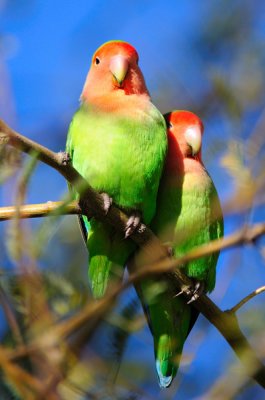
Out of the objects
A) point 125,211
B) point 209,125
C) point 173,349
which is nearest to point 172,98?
point 209,125

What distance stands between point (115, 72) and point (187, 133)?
0.55m

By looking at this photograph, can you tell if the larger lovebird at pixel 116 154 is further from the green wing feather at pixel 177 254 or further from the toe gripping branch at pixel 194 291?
the toe gripping branch at pixel 194 291

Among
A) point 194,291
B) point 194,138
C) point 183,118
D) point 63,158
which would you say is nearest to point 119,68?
point 183,118

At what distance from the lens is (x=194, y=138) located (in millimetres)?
3695

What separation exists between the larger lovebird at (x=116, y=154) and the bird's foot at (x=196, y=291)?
1.31ft

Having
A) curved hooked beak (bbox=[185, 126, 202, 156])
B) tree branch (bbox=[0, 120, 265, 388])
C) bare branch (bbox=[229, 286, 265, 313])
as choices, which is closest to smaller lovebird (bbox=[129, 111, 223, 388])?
curved hooked beak (bbox=[185, 126, 202, 156])

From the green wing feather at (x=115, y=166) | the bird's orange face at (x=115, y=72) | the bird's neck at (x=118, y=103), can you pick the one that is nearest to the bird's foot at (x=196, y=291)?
the green wing feather at (x=115, y=166)

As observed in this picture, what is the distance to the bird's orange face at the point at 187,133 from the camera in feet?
12.1

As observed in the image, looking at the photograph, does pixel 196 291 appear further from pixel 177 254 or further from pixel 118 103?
pixel 118 103

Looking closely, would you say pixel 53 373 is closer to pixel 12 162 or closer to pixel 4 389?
pixel 4 389

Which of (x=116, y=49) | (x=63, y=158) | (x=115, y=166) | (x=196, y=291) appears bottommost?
(x=196, y=291)

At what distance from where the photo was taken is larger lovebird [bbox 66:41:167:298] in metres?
3.18

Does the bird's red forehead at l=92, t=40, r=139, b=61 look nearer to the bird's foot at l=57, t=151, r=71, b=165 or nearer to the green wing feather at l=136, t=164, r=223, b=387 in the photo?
the green wing feather at l=136, t=164, r=223, b=387

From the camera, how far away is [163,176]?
11.8 feet
